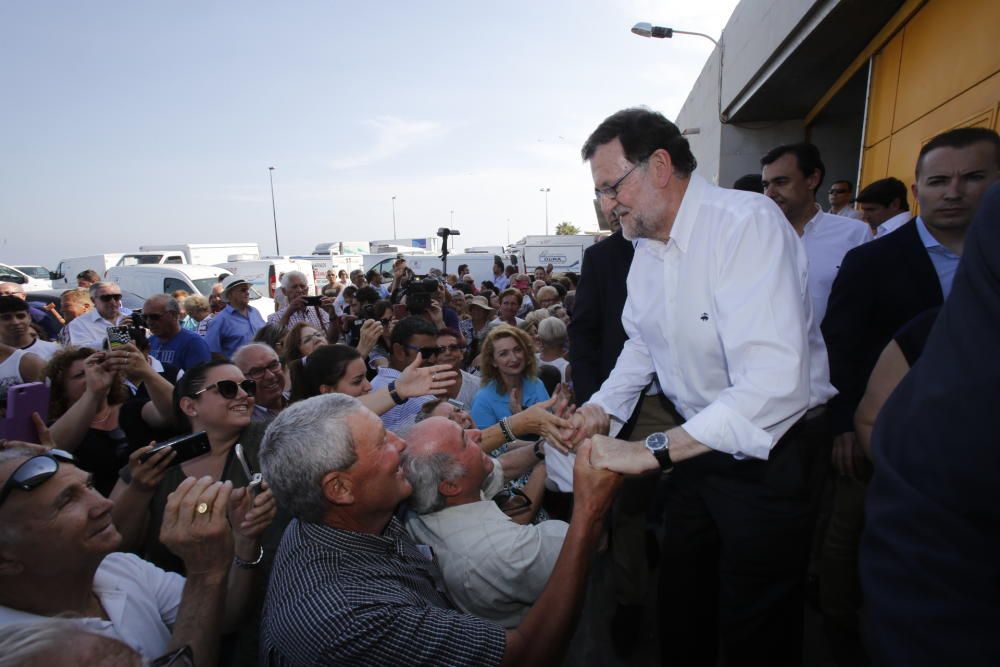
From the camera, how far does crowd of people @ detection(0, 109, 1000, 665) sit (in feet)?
2.90

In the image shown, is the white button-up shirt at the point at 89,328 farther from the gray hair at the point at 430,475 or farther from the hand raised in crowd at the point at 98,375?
the gray hair at the point at 430,475

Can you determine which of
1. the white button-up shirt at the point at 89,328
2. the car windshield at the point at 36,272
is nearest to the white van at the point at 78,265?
the car windshield at the point at 36,272

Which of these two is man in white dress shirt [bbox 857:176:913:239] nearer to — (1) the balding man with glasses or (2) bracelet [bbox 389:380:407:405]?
(2) bracelet [bbox 389:380:407:405]

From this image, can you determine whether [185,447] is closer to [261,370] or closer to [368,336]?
[261,370]

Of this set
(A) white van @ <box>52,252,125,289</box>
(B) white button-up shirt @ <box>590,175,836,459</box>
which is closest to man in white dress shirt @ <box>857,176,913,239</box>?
(B) white button-up shirt @ <box>590,175,836,459</box>

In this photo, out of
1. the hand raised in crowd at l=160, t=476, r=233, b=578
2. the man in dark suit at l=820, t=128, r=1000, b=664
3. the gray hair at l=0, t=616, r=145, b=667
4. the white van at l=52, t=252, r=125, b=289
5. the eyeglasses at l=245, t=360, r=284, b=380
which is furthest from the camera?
the white van at l=52, t=252, r=125, b=289

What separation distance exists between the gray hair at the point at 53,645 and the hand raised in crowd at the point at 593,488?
1184 millimetres

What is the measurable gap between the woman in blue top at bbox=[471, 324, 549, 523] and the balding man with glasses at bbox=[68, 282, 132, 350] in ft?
15.2

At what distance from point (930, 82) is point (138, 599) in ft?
25.9

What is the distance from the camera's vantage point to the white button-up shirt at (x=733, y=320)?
5.22 feet

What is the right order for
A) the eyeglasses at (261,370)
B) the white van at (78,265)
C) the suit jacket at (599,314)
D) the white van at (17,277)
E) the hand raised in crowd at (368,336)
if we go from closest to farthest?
the suit jacket at (599,314), the eyeglasses at (261,370), the hand raised in crowd at (368,336), the white van at (17,277), the white van at (78,265)

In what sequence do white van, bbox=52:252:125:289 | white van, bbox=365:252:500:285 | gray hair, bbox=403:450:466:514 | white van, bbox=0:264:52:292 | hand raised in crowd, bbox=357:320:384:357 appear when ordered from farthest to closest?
white van, bbox=52:252:125:289 → white van, bbox=365:252:500:285 → white van, bbox=0:264:52:292 → hand raised in crowd, bbox=357:320:384:357 → gray hair, bbox=403:450:466:514

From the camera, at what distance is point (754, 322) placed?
1617 millimetres

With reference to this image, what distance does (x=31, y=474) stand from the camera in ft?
5.04
